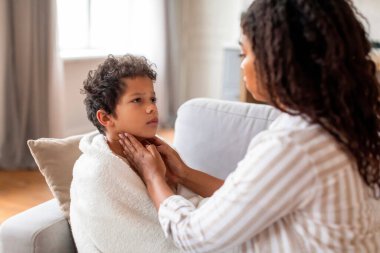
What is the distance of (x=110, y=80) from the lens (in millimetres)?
1349

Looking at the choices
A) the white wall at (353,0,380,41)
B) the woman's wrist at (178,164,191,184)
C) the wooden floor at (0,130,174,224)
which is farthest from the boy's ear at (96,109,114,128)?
the white wall at (353,0,380,41)

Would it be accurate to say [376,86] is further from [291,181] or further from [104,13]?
[104,13]

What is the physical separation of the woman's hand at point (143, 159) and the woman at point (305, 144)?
29 centimetres

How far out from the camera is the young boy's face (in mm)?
1346

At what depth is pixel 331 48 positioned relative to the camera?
83cm

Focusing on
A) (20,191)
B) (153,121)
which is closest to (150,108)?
(153,121)

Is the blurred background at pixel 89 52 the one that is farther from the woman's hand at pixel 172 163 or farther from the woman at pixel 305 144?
the woman at pixel 305 144

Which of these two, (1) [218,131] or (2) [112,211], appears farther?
(1) [218,131]

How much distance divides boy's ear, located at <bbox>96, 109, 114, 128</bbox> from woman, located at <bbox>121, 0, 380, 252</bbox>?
531 millimetres

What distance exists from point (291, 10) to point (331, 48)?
3.9 inches

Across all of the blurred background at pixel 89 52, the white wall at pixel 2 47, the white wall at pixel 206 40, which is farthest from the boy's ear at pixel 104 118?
the white wall at pixel 206 40

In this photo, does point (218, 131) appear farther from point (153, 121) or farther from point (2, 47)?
point (2, 47)

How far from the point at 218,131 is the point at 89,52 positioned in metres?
2.72

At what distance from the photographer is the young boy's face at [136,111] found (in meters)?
1.35
